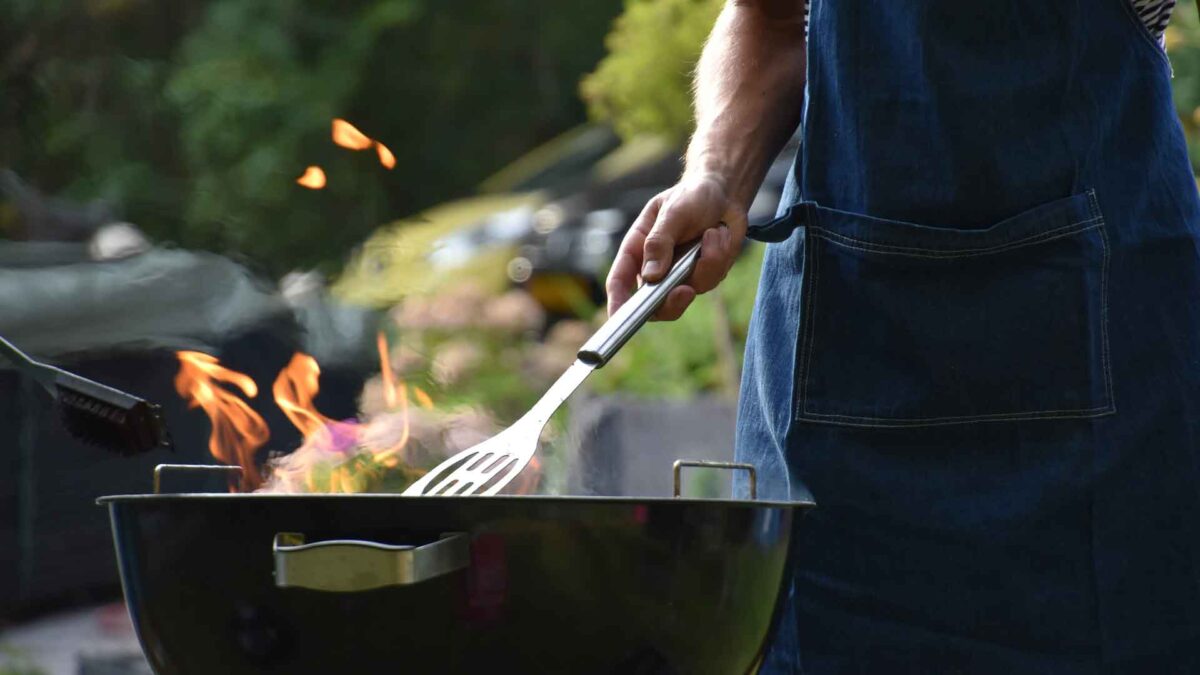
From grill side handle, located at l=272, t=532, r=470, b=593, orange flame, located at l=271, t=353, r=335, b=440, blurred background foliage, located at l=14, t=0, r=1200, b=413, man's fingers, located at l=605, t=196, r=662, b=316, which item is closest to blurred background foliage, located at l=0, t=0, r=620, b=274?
blurred background foliage, located at l=14, t=0, r=1200, b=413

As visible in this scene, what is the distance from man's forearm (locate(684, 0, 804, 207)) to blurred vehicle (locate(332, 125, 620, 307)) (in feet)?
7.72

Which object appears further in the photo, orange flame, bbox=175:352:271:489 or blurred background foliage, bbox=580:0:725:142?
blurred background foliage, bbox=580:0:725:142

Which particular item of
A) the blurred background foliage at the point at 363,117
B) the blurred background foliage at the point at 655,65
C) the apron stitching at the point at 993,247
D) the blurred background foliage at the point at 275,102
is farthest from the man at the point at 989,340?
the blurred background foliage at the point at 655,65

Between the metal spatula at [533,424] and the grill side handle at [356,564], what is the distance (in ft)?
0.57

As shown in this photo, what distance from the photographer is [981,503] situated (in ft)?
3.76

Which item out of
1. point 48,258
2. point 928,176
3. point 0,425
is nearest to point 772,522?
point 928,176

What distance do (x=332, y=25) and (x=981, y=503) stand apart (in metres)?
10.4

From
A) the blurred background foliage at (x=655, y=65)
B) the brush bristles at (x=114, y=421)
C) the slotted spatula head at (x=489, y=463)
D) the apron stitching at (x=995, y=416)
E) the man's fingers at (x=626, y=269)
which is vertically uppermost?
the blurred background foliage at (x=655, y=65)

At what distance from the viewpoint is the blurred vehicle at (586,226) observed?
8.91m

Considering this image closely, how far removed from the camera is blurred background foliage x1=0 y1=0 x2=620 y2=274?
4.47m

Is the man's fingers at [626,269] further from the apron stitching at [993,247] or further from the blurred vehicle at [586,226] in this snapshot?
the blurred vehicle at [586,226]

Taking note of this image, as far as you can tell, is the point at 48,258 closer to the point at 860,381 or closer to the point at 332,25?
the point at 860,381

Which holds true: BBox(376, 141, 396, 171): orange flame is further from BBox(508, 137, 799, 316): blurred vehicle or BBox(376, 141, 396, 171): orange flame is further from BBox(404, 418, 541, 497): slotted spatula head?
BBox(508, 137, 799, 316): blurred vehicle

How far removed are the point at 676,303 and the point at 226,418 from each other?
0.51 meters
